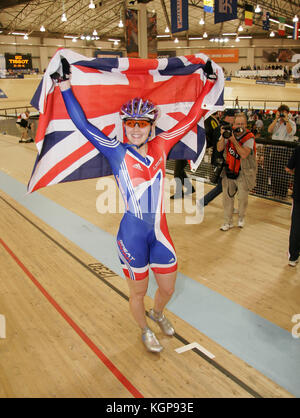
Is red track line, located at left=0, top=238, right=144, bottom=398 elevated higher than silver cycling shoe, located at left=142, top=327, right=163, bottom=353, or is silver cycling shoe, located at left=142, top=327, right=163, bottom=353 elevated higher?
silver cycling shoe, located at left=142, top=327, right=163, bottom=353

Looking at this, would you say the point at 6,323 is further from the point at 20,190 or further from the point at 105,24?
the point at 105,24

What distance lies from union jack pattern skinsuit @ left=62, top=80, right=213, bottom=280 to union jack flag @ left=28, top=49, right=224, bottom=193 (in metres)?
0.29

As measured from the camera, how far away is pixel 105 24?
136 ft

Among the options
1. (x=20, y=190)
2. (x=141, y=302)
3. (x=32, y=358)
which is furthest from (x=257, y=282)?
(x=20, y=190)

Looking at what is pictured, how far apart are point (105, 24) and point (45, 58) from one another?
8020 mm

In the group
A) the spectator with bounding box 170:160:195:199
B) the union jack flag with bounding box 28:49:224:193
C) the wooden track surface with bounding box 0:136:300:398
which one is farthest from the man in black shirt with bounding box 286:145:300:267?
the spectator with bounding box 170:160:195:199

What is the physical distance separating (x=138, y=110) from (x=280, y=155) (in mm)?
4188

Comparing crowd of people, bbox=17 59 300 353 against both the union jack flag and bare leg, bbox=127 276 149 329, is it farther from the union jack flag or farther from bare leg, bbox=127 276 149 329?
the union jack flag

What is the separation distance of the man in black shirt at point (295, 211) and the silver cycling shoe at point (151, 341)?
213 centimetres

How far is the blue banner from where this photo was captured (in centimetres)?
1198

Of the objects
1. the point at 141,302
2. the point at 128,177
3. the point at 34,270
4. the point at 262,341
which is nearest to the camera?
the point at 128,177

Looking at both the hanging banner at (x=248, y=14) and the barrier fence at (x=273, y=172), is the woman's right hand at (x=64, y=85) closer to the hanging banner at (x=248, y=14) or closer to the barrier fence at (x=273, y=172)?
the barrier fence at (x=273, y=172)

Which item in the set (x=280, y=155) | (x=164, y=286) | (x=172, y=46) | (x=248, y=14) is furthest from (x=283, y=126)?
(x=172, y=46)

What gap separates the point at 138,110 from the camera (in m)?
2.55
